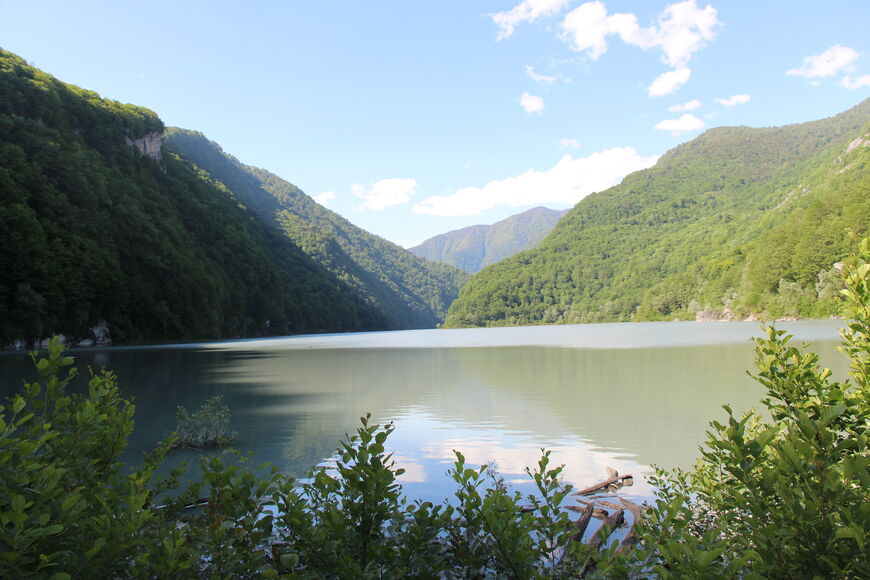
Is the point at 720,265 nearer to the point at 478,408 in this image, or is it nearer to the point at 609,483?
the point at 478,408

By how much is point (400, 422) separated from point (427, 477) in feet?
15.6

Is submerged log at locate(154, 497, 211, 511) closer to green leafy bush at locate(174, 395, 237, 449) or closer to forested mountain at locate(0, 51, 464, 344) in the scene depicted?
green leafy bush at locate(174, 395, 237, 449)

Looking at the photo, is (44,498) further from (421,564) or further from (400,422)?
(400,422)

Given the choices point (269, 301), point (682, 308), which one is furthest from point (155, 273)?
point (682, 308)

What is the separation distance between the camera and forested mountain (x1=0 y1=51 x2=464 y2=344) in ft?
157

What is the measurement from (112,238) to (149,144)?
142 ft

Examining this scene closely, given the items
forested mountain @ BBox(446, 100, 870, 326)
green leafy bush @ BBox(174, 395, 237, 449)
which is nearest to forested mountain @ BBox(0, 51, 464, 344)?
green leafy bush @ BBox(174, 395, 237, 449)

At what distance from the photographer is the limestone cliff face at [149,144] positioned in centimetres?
9238

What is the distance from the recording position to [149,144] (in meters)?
96.4

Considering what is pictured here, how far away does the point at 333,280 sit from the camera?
146875 millimetres

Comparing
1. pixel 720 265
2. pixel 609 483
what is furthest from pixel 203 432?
pixel 720 265

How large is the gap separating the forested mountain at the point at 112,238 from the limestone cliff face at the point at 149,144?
320mm

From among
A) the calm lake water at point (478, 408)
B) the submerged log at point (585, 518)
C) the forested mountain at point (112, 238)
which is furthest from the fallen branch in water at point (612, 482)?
the forested mountain at point (112, 238)

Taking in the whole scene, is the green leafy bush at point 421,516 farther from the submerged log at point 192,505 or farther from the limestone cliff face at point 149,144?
the limestone cliff face at point 149,144
